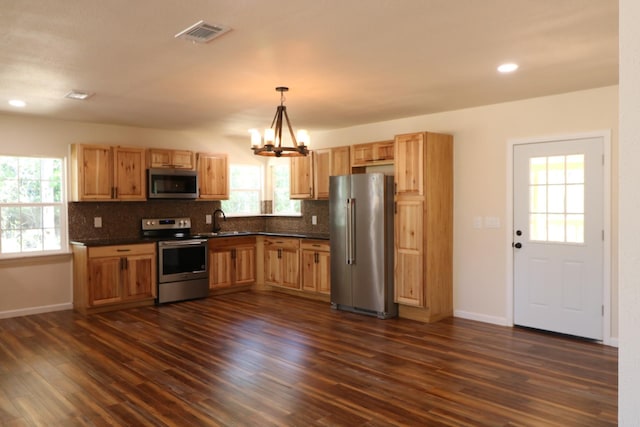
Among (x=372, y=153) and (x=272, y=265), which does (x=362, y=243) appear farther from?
(x=272, y=265)

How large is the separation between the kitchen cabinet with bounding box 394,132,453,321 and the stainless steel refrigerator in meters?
0.13

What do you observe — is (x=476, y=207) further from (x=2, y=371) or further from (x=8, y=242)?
(x=8, y=242)

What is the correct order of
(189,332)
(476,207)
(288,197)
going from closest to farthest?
(189,332), (476,207), (288,197)

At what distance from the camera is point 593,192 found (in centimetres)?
465

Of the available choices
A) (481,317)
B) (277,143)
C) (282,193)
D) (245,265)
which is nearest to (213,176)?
(282,193)

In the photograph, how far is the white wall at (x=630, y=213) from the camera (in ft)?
3.40

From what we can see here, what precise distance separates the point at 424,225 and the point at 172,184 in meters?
3.62

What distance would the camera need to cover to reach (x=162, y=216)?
7082 mm

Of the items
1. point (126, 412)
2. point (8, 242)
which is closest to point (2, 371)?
point (126, 412)

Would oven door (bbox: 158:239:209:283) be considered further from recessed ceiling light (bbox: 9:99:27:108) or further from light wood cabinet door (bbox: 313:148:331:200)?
recessed ceiling light (bbox: 9:99:27:108)

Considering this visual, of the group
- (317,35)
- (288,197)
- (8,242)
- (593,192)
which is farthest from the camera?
(288,197)

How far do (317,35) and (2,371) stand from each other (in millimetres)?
3656

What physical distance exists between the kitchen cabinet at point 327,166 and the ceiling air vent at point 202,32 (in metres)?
3.76

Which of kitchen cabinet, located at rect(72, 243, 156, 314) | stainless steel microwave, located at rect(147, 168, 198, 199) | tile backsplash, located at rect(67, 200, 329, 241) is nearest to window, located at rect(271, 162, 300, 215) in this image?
tile backsplash, located at rect(67, 200, 329, 241)
